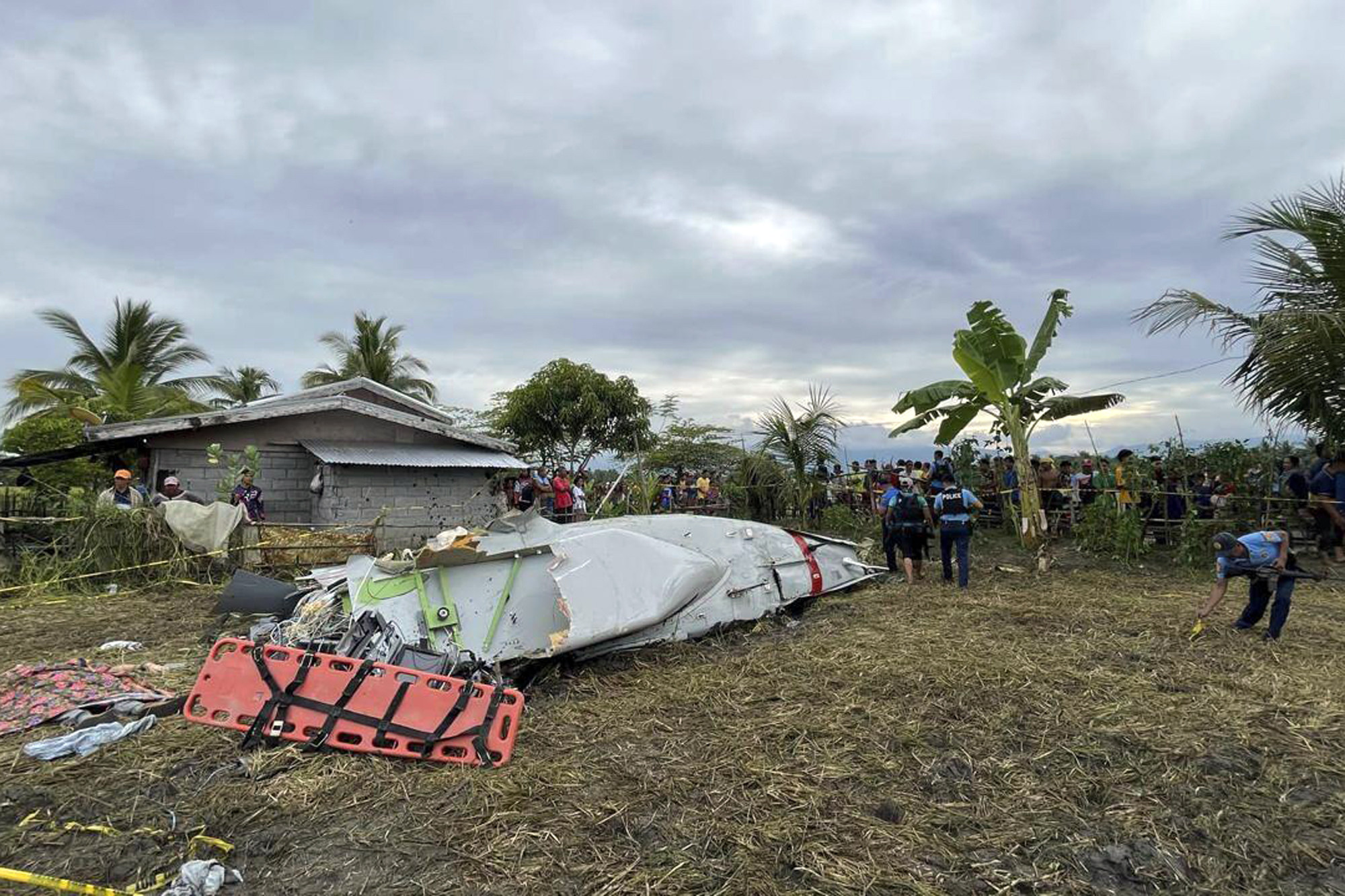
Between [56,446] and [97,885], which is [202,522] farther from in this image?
[56,446]

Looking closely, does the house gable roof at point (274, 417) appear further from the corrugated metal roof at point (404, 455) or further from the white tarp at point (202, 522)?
the white tarp at point (202, 522)

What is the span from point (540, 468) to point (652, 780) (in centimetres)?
1614

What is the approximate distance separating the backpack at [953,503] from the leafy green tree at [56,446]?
52.4ft

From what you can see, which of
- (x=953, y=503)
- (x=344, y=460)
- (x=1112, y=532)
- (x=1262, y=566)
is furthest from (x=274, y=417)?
(x=1262, y=566)

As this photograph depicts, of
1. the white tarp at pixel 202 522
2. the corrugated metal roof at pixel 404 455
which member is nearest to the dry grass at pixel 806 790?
the white tarp at pixel 202 522

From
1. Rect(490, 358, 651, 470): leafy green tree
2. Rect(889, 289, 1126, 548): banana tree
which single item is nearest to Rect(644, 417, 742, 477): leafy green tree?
Rect(490, 358, 651, 470): leafy green tree

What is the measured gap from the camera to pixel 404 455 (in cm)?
1415

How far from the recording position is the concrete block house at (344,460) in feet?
41.3

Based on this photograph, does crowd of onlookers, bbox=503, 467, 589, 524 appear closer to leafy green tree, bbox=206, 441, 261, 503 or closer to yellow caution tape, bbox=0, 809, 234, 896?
leafy green tree, bbox=206, 441, 261, 503

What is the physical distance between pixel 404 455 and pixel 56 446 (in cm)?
808

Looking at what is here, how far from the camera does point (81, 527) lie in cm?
944

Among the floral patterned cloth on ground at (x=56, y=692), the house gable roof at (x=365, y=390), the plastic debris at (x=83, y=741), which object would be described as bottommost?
the plastic debris at (x=83, y=741)

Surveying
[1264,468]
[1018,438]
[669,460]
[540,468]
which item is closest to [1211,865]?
[1018,438]

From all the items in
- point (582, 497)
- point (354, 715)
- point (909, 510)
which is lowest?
point (354, 715)
